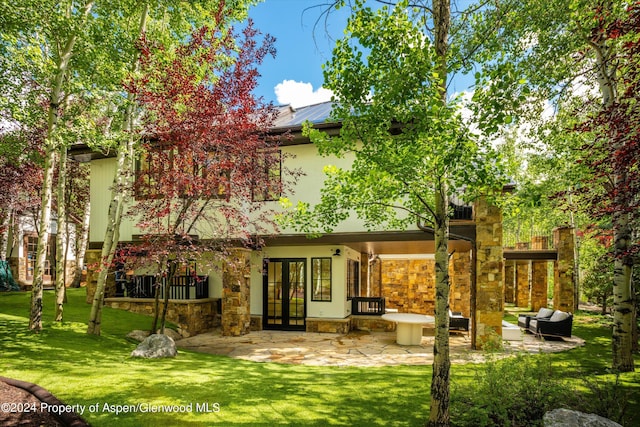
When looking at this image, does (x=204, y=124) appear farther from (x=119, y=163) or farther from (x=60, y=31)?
(x=60, y=31)

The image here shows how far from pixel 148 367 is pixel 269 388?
2384mm

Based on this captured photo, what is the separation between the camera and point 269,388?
5.49 meters

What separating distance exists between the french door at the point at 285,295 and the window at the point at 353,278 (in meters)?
1.81

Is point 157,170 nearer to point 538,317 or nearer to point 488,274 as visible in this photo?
point 488,274

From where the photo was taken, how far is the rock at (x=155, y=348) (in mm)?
6988

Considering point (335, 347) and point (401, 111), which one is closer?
point (401, 111)

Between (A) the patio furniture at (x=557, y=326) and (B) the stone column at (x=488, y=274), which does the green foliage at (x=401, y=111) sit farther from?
(A) the patio furniture at (x=557, y=326)

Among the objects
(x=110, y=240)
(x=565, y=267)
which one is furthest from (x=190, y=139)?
(x=565, y=267)

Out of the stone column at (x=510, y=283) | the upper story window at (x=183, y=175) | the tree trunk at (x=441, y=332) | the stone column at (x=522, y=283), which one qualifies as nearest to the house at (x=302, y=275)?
the upper story window at (x=183, y=175)

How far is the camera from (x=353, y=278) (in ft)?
46.3

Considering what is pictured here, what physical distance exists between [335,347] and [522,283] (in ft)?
54.5

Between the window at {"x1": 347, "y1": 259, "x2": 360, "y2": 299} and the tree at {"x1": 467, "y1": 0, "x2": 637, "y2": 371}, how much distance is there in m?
7.75

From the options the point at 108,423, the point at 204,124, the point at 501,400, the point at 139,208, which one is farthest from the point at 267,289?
the point at 501,400

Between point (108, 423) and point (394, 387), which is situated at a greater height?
point (108, 423)
